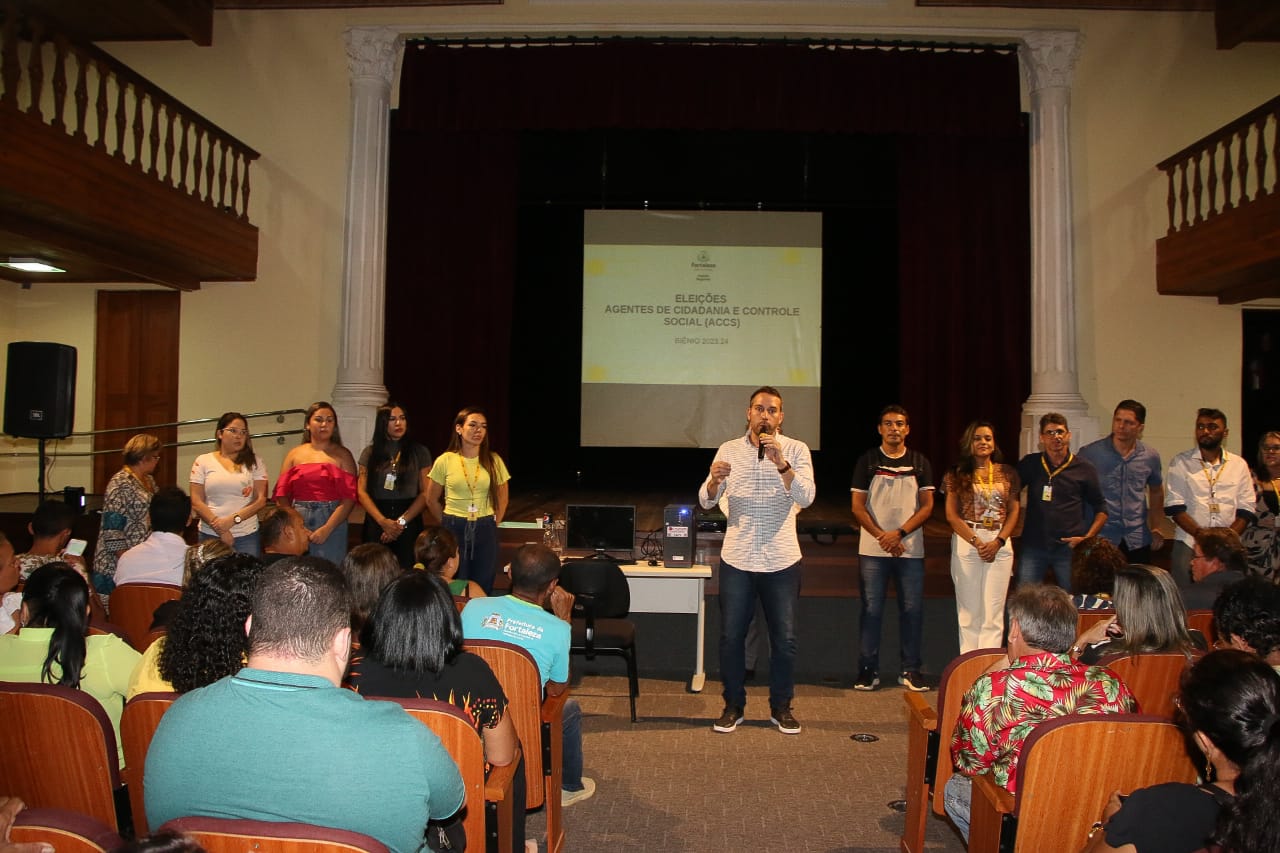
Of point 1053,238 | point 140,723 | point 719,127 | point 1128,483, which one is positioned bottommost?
point 140,723

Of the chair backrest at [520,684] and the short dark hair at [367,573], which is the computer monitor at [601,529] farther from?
the chair backrest at [520,684]

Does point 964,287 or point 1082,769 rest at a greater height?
point 964,287

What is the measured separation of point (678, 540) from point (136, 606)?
244 centimetres

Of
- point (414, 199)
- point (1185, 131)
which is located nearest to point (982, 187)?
→ point (1185, 131)

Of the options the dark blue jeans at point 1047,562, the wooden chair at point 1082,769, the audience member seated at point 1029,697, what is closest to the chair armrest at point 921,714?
the audience member seated at point 1029,697

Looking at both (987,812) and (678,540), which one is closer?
(987,812)

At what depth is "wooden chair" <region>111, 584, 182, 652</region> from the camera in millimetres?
3369

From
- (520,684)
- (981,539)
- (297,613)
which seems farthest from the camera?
(981,539)

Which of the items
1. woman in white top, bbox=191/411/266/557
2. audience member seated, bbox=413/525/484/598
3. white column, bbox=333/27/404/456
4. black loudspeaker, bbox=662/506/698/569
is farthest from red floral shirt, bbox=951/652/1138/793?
white column, bbox=333/27/404/456

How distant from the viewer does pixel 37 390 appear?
5.63 metres

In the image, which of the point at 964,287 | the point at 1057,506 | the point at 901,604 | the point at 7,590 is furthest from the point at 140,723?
the point at 964,287

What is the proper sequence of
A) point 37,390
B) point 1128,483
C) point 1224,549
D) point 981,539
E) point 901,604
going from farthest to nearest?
point 37,390
point 1128,483
point 901,604
point 981,539
point 1224,549

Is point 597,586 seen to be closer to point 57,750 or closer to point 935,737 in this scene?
point 935,737

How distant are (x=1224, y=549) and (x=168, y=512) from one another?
13.3ft
